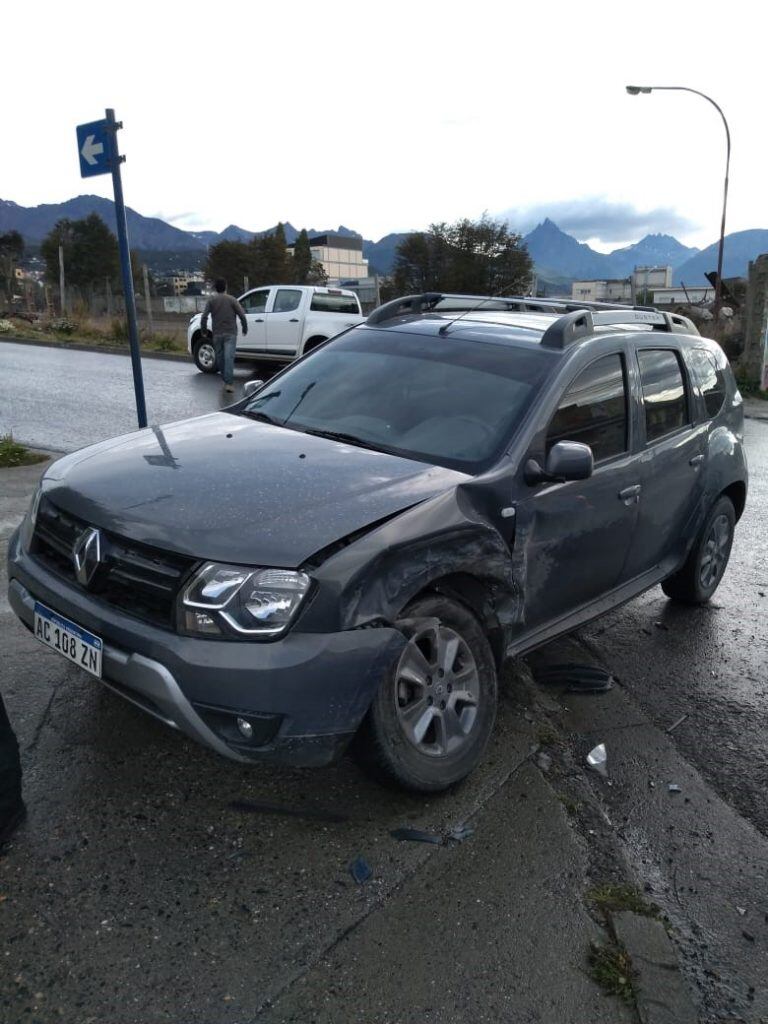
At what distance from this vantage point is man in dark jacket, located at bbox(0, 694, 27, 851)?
278 centimetres

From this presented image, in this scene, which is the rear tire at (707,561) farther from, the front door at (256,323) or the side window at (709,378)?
the front door at (256,323)

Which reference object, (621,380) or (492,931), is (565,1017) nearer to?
(492,931)

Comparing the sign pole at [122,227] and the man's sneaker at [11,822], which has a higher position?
the sign pole at [122,227]

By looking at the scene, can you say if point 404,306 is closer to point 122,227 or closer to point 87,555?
point 87,555

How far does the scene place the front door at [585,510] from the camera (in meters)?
3.58

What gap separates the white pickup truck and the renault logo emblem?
46.9 ft

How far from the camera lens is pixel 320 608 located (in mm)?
2688

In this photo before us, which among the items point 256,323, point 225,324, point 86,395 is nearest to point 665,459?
point 86,395

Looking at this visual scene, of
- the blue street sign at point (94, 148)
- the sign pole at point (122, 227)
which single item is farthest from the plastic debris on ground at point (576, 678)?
the blue street sign at point (94, 148)

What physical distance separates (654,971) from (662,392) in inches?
115

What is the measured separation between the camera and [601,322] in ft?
14.1

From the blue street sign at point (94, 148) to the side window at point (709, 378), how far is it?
4.64 metres

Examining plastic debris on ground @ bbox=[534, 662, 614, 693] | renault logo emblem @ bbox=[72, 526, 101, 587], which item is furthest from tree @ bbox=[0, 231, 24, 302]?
renault logo emblem @ bbox=[72, 526, 101, 587]

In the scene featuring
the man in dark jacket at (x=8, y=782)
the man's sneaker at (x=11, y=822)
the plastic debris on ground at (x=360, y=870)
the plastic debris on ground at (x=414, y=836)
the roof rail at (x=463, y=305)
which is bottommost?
the plastic debris on ground at (x=414, y=836)
